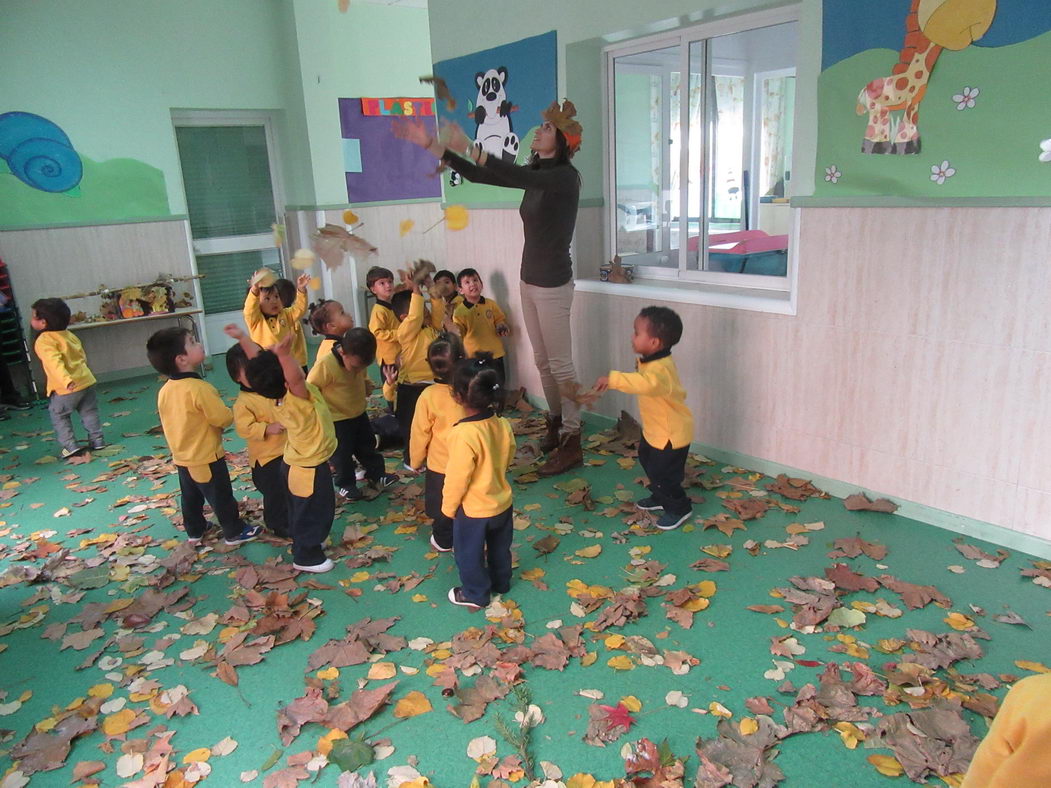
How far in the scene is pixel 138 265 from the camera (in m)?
7.62

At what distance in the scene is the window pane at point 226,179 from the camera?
8195 mm

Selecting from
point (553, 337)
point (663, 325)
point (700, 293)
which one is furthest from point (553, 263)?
point (663, 325)

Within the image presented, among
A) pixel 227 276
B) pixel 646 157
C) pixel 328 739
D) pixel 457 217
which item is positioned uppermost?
pixel 646 157

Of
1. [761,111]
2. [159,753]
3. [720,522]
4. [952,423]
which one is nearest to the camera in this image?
[159,753]

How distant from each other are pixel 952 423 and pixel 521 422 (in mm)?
2927

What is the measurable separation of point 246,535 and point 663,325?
246 centimetres

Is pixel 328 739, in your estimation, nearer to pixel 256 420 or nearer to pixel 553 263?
pixel 256 420

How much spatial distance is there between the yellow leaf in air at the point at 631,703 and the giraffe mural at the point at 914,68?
8.95ft

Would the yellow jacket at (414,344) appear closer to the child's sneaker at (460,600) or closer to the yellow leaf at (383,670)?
the child's sneaker at (460,600)

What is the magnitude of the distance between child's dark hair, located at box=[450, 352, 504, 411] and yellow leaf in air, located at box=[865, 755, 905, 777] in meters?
1.80

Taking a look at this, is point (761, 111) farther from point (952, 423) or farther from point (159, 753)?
point (159, 753)

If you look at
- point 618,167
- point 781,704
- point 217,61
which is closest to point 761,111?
point 618,167

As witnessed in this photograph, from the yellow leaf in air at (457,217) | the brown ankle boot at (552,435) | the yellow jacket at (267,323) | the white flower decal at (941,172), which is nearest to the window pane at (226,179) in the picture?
the yellow leaf in air at (457,217)

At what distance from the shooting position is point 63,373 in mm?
5191
